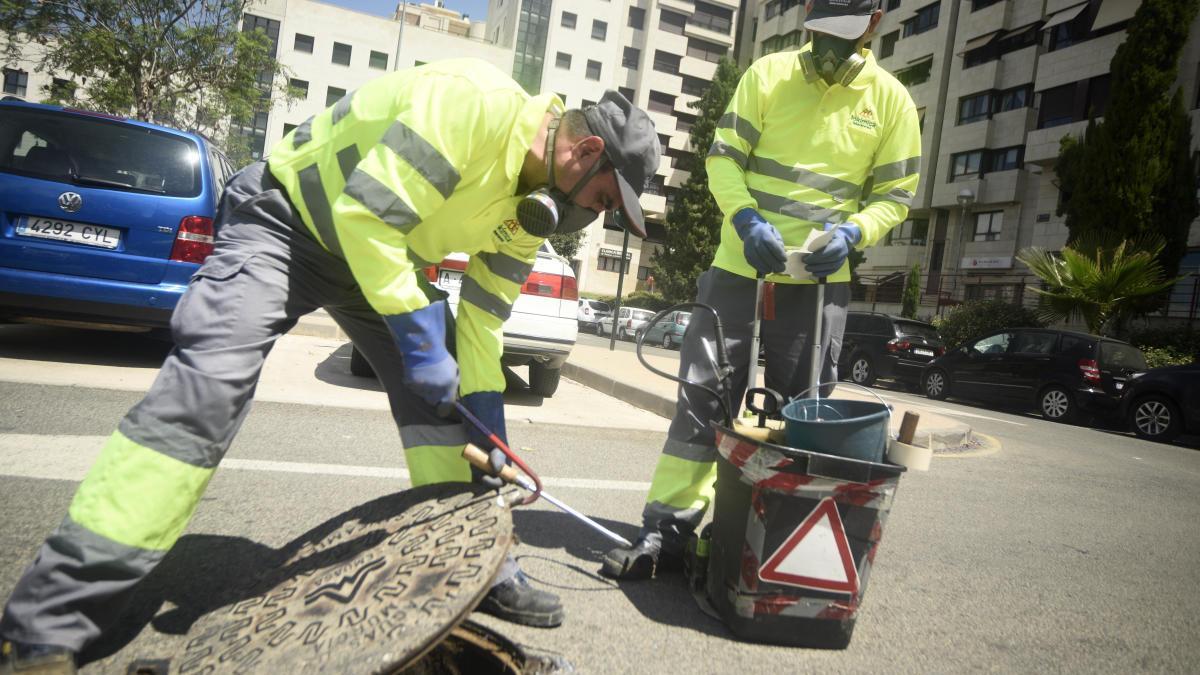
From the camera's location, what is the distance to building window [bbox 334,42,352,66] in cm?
5009

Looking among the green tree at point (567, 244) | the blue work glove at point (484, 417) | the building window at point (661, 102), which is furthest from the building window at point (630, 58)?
the blue work glove at point (484, 417)

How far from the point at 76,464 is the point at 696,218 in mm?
36602

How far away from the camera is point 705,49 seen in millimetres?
52156

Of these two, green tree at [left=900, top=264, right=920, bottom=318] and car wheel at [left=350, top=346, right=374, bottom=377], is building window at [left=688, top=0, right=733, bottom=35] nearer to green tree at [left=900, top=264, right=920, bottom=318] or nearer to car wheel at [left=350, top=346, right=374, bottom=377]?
green tree at [left=900, top=264, right=920, bottom=318]

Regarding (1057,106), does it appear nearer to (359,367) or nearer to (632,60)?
(632,60)

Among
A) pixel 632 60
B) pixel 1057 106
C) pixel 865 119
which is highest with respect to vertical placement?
pixel 632 60

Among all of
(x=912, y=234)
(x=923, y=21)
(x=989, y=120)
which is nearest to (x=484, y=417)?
(x=989, y=120)

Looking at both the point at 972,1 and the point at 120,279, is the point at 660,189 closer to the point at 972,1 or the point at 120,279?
the point at 972,1

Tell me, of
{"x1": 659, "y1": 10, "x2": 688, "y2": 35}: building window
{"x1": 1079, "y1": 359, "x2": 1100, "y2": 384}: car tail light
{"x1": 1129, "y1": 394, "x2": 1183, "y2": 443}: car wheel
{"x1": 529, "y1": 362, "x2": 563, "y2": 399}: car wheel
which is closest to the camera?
{"x1": 529, "y1": 362, "x2": 563, "y2": 399}: car wheel

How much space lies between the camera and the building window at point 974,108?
103 ft

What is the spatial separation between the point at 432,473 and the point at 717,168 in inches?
64.3

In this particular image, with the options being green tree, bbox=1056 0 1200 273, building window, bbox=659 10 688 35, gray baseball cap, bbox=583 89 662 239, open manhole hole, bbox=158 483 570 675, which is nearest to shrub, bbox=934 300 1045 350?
green tree, bbox=1056 0 1200 273

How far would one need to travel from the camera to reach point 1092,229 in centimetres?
1894

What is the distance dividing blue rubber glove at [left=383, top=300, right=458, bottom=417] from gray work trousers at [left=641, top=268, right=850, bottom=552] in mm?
1125
